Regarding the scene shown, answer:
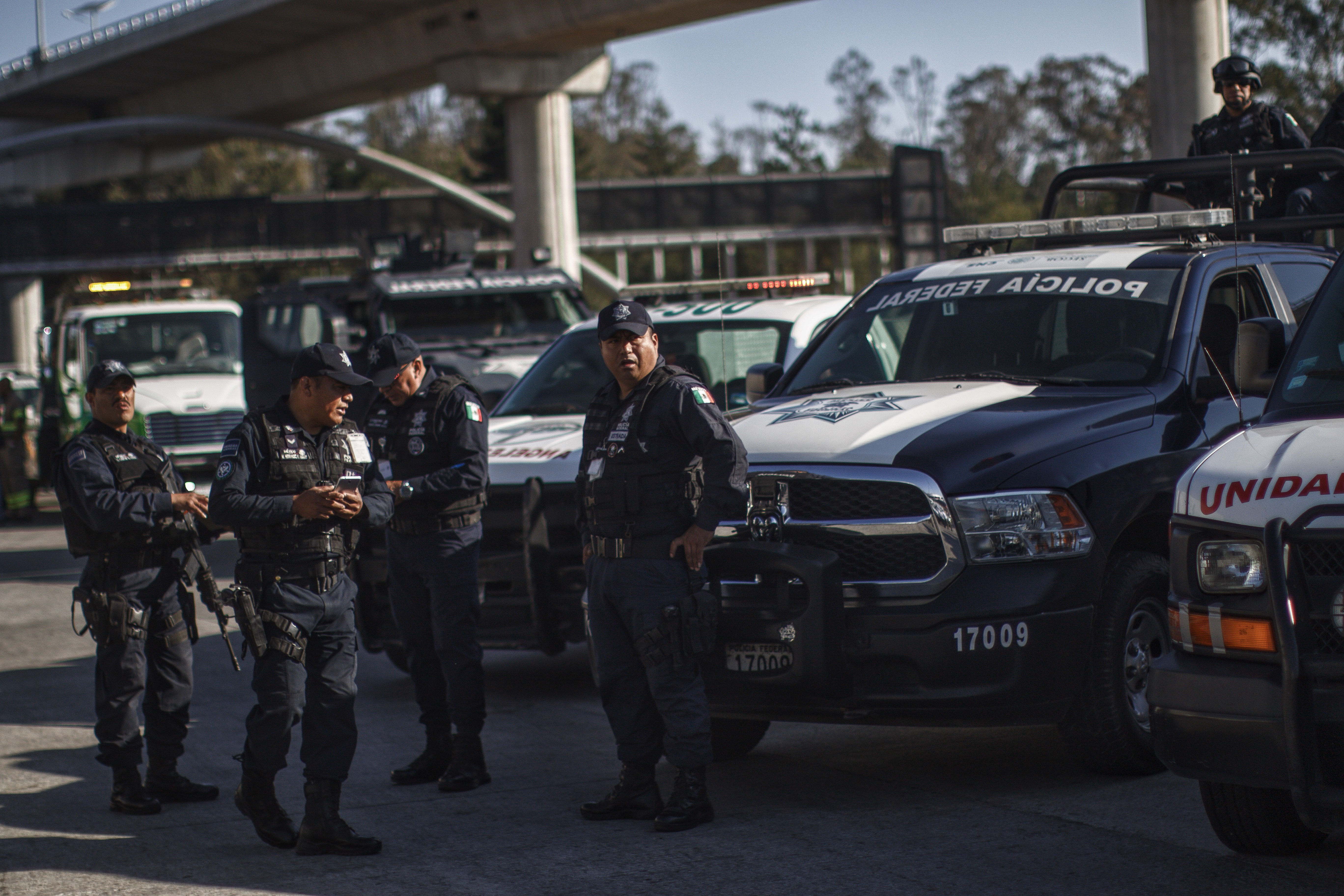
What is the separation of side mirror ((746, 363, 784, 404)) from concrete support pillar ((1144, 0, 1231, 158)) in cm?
1462

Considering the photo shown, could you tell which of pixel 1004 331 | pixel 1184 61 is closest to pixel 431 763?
pixel 1004 331

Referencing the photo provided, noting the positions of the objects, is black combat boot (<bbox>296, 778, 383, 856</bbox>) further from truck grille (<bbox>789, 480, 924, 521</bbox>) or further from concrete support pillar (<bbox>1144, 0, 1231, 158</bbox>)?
concrete support pillar (<bbox>1144, 0, 1231, 158</bbox>)

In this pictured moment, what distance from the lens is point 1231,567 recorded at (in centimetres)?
441

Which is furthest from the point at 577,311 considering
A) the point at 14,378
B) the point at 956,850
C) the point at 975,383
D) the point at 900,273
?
the point at 14,378

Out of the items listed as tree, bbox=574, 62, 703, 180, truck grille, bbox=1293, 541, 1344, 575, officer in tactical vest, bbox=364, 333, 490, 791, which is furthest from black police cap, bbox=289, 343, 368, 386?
tree, bbox=574, 62, 703, 180

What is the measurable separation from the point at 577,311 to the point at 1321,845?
1186 centimetres

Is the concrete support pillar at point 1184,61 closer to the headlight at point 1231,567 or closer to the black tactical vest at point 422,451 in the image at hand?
the black tactical vest at point 422,451

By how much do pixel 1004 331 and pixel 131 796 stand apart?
163 inches

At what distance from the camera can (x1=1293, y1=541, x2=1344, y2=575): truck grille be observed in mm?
4191

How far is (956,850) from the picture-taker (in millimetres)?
5328

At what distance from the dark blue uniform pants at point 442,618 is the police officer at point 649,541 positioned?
2.88 ft

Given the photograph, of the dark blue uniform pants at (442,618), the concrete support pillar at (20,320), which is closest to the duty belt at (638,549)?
the dark blue uniform pants at (442,618)

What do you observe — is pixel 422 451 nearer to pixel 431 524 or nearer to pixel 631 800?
pixel 431 524

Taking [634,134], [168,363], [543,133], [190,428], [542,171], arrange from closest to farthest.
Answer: [190,428] < [168,363] < [543,133] < [542,171] < [634,134]
